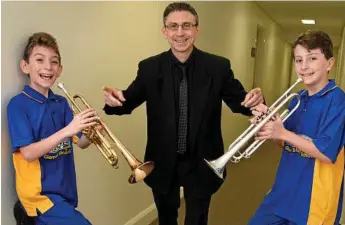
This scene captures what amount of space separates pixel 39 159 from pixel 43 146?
5.0 inches

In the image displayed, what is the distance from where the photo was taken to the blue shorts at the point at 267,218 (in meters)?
1.82

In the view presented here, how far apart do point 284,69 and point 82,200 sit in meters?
10.5

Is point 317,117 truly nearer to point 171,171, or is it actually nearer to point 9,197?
point 171,171

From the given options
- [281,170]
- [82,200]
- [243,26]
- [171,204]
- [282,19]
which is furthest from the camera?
[282,19]

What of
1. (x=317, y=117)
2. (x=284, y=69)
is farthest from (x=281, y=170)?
(x=284, y=69)

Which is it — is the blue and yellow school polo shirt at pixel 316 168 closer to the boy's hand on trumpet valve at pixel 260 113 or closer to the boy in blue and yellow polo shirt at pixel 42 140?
the boy's hand on trumpet valve at pixel 260 113

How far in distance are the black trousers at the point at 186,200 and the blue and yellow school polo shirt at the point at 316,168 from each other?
424mm

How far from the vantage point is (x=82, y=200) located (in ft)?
7.66

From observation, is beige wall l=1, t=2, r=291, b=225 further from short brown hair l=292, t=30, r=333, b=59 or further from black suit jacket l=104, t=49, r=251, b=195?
short brown hair l=292, t=30, r=333, b=59

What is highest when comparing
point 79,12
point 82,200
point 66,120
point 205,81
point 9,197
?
point 79,12

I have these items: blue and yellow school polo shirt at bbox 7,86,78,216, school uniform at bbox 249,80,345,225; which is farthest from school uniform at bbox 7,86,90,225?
school uniform at bbox 249,80,345,225

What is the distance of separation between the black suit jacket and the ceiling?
5.09 metres

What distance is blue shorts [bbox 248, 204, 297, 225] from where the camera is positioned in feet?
5.96

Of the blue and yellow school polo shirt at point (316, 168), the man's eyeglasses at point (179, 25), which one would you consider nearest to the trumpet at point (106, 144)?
the man's eyeglasses at point (179, 25)
